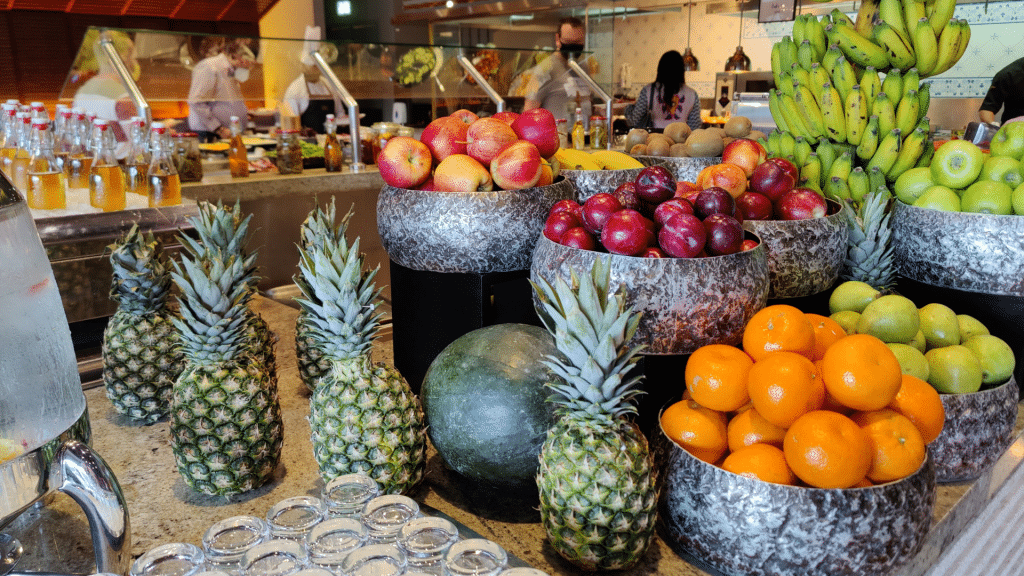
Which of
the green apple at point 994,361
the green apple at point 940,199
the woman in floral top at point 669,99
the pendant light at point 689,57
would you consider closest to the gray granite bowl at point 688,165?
the green apple at point 940,199

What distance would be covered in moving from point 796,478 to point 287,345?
1303 millimetres

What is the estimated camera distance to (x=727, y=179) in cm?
148

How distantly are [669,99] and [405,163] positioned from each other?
5007 millimetres

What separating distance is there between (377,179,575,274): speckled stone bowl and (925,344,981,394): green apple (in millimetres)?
754

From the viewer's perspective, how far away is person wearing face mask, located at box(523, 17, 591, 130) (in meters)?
4.92

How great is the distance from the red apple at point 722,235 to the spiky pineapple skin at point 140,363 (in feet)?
3.27

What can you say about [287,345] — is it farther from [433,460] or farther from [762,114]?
[762,114]

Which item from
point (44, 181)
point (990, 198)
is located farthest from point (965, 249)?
point (44, 181)

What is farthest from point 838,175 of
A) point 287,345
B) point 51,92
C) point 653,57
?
point 653,57

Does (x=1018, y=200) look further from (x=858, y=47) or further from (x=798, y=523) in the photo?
(x=798, y=523)

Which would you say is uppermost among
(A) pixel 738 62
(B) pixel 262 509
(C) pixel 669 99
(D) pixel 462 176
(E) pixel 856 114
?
(A) pixel 738 62

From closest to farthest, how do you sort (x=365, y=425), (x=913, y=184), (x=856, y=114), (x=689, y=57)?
1. (x=365, y=425)
2. (x=913, y=184)
3. (x=856, y=114)
4. (x=689, y=57)

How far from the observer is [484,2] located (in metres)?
7.88

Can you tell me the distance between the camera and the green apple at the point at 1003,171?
62.4 inches
